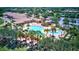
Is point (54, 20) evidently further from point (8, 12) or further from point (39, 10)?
point (8, 12)
